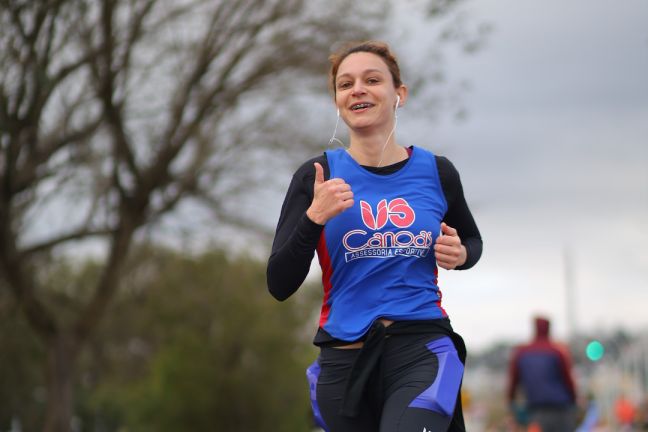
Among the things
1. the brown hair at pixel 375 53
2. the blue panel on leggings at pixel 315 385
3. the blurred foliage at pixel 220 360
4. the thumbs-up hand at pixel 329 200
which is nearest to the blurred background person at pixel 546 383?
the brown hair at pixel 375 53

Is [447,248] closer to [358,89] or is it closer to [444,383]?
[444,383]

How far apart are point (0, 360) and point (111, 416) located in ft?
141

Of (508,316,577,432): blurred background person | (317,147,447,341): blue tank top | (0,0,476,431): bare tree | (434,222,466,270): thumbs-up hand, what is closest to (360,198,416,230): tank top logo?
(317,147,447,341): blue tank top

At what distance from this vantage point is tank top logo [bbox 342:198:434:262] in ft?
13.9

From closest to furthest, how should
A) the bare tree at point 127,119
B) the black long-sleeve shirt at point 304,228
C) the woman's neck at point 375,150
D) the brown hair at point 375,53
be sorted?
1. the black long-sleeve shirt at point 304,228
2. the woman's neck at point 375,150
3. the brown hair at point 375,53
4. the bare tree at point 127,119

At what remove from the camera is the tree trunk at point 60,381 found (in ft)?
70.9

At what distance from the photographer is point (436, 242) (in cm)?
428

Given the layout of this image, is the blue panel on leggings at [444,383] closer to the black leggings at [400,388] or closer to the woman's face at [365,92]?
the black leggings at [400,388]

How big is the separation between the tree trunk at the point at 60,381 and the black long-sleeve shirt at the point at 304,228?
58.9 ft

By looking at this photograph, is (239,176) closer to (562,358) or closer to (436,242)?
(562,358)

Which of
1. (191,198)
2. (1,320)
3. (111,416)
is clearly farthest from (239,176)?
(111,416)

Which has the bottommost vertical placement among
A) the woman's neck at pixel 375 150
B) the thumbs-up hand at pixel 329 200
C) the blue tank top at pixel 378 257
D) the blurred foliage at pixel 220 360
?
the blurred foliage at pixel 220 360

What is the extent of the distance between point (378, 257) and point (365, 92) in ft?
2.26

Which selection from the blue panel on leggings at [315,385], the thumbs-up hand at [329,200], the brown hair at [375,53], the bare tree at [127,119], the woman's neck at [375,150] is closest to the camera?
the thumbs-up hand at [329,200]
